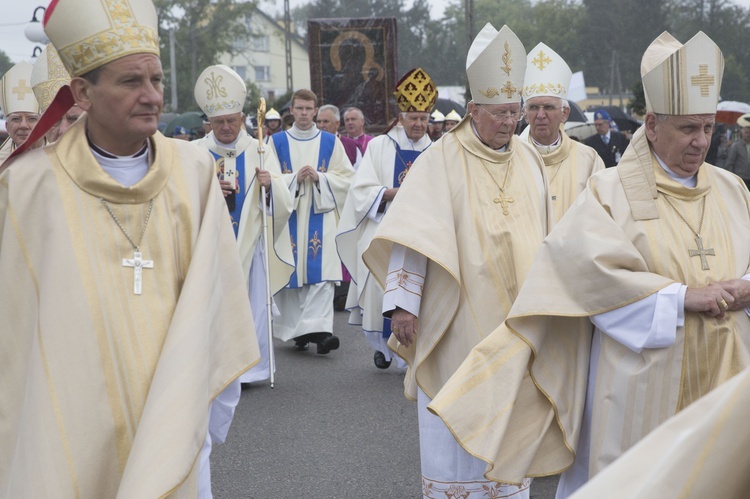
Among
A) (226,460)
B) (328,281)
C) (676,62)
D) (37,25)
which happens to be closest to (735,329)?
(676,62)

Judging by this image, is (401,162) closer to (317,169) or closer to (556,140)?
(556,140)

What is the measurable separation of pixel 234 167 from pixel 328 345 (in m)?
2.05

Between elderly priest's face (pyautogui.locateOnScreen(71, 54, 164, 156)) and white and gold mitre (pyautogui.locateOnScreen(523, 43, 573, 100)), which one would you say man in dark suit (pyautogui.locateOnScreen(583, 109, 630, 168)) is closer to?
white and gold mitre (pyautogui.locateOnScreen(523, 43, 573, 100))

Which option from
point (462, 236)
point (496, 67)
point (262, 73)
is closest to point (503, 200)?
point (462, 236)

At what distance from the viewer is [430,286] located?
16.7 feet

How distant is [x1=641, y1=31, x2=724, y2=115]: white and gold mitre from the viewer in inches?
158

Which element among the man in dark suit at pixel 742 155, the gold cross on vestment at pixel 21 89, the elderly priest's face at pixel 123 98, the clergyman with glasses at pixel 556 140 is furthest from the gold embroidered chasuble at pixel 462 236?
the man in dark suit at pixel 742 155

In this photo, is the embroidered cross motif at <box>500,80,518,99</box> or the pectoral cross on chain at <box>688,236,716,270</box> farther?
the embroidered cross motif at <box>500,80,518,99</box>

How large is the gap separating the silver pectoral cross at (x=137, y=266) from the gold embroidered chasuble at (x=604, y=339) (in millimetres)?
1311

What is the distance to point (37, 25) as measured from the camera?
1432cm

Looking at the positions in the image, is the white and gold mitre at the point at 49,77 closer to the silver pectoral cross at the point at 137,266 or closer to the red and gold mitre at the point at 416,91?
the red and gold mitre at the point at 416,91

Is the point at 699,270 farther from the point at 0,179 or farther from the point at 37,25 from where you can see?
the point at 37,25

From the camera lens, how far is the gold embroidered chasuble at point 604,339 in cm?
386

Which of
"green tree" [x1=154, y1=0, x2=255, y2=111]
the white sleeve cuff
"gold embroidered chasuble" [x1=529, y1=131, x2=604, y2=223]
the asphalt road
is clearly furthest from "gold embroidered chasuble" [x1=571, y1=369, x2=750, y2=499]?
"green tree" [x1=154, y1=0, x2=255, y2=111]
